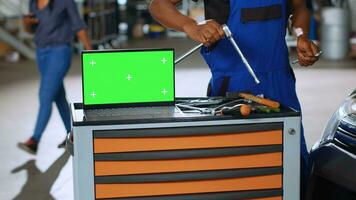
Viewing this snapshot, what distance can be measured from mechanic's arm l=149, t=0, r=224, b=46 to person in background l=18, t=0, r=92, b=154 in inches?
152

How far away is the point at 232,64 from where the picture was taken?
305 centimetres

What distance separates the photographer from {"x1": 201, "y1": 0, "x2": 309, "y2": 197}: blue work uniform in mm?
2961

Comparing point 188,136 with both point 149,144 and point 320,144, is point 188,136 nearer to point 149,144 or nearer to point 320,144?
point 149,144

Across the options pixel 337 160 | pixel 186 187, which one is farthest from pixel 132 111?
pixel 337 160

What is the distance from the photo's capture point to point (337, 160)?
107 inches

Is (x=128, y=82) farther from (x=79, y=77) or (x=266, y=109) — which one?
(x=79, y=77)

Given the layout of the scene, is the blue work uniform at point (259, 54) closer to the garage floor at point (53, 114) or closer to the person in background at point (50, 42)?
the garage floor at point (53, 114)

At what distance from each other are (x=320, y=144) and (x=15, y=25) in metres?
14.0

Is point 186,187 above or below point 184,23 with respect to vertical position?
below

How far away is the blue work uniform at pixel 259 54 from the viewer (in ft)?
9.71

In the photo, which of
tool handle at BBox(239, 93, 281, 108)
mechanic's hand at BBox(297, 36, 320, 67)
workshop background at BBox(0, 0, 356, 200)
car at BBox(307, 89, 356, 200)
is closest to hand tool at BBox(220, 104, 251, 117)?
tool handle at BBox(239, 93, 281, 108)

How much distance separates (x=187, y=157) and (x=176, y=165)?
1.9 inches

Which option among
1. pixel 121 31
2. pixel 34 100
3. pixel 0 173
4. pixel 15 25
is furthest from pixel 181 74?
pixel 121 31

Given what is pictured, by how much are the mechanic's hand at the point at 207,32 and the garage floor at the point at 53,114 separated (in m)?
2.90
